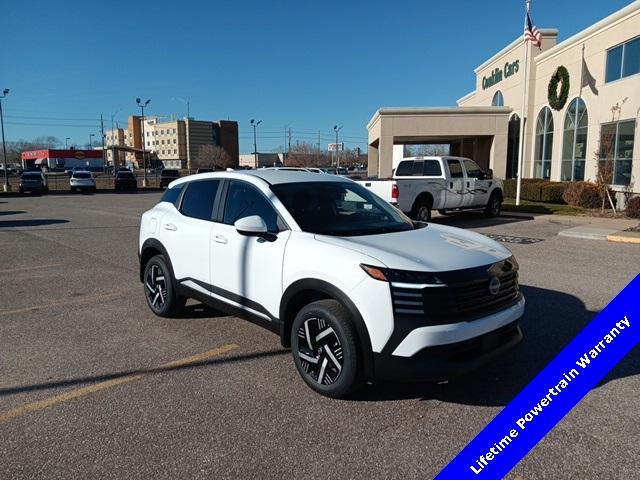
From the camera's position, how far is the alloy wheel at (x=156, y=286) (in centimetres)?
560

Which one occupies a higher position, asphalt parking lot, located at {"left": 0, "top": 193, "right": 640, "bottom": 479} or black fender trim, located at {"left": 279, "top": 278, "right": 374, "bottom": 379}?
black fender trim, located at {"left": 279, "top": 278, "right": 374, "bottom": 379}

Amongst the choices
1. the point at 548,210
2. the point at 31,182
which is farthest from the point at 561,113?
the point at 31,182

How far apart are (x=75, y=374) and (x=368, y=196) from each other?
312 centimetres

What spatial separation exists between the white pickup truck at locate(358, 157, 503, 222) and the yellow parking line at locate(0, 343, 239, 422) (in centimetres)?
864

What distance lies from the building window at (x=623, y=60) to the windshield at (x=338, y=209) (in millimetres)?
17034

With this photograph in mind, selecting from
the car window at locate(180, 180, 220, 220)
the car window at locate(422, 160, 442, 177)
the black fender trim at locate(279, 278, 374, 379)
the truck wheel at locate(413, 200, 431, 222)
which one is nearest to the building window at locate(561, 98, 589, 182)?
the car window at locate(422, 160, 442, 177)

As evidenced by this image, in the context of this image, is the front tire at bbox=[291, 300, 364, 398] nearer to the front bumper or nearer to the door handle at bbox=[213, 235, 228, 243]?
the front bumper

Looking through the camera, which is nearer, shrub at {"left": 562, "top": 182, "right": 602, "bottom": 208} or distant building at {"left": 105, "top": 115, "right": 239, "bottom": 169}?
shrub at {"left": 562, "top": 182, "right": 602, "bottom": 208}

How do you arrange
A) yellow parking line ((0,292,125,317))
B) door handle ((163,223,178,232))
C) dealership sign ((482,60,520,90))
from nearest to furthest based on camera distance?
door handle ((163,223,178,232)), yellow parking line ((0,292,125,317)), dealership sign ((482,60,520,90))

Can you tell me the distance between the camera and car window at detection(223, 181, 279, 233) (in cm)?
433

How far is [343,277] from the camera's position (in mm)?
3410

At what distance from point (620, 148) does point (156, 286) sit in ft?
60.4

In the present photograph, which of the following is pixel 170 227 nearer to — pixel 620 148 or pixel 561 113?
pixel 620 148

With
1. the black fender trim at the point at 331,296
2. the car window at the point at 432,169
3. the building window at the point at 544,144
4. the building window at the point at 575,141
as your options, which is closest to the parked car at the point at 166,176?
the building window at the point at 544,144
